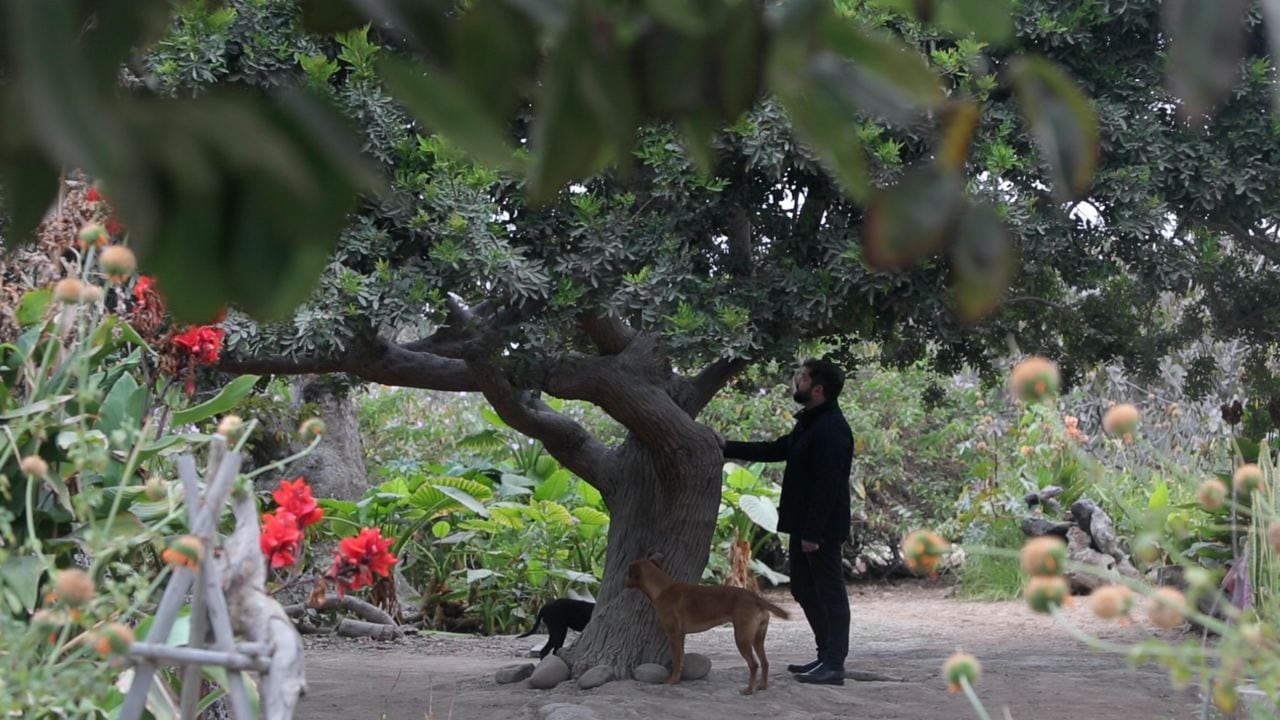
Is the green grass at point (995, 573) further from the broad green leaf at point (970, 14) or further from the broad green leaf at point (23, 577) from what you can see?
the broad green leaf at point (970, 14)

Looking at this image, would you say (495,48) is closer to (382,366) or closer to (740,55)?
(740,55)

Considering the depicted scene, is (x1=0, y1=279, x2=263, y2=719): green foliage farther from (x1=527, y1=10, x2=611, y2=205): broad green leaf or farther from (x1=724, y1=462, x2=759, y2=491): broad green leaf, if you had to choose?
(x1=724, y1=462, x2=759, y2=491): broad green leaf

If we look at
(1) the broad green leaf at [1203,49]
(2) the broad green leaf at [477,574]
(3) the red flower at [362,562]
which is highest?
(1) the broad green leaf at [1203,49]

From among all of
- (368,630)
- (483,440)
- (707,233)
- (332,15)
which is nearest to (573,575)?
(368,630)

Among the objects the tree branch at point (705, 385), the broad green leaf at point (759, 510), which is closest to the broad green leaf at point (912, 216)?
the tree branch at point (705, 385)

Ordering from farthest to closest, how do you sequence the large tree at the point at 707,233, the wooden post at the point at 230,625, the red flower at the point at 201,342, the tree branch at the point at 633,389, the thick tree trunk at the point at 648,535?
the thick tree trunk at the point at 648,535 → the tree branch at the point at 633,389 → the large tree at the point at 707,233 → the red flower at the point at 201,342 → the wooden post at the point at 230,625

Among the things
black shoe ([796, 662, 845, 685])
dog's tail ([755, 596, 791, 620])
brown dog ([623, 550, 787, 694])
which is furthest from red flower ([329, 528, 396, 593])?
black shoe ([796, 662, 845, 685])

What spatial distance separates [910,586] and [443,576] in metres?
5.21

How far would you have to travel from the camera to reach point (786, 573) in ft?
43.8

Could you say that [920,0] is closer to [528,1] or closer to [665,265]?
[528,1]

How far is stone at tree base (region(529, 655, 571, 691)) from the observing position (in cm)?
671

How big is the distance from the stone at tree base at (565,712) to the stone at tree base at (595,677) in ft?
2.06

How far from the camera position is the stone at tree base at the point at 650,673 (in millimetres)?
6684

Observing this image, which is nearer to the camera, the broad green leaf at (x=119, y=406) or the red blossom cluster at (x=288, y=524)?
the red blossom cluster at (x=288, y=524)
